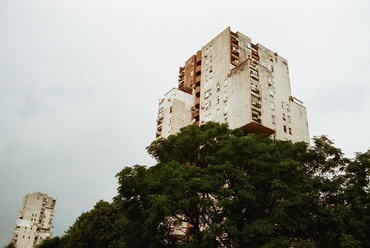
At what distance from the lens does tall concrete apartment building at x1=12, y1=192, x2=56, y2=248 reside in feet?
339

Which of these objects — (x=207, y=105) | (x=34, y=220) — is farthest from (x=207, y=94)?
(x=34, y=220)

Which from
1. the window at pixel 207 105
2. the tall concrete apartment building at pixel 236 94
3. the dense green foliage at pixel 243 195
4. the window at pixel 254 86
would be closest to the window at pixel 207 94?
the tall concrete apartment building at pixel 236 94

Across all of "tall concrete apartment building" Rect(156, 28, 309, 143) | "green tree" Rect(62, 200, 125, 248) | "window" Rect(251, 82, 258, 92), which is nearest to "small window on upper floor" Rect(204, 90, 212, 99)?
"tall concrete apartment building" Rect(156, 28, 309, 143)

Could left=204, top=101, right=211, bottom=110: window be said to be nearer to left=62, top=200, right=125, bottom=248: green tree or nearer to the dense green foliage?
left=62, top=200, right=125, bottom=248: green tree

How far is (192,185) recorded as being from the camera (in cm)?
2145

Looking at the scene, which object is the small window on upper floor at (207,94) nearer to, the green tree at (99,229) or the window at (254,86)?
the window at (254,86)

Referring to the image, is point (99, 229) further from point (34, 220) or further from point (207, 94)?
point (34, 220)

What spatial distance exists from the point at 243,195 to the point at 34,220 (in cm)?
10277

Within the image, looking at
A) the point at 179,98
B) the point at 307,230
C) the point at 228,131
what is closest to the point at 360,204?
the point at 307,230

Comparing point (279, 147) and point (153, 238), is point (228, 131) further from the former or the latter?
point (153, 238)

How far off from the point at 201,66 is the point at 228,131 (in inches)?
1387

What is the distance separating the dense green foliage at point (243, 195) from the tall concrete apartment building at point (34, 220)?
3723 inches

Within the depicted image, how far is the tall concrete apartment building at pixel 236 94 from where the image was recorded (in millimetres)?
47281

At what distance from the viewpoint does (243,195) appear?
20797mm
